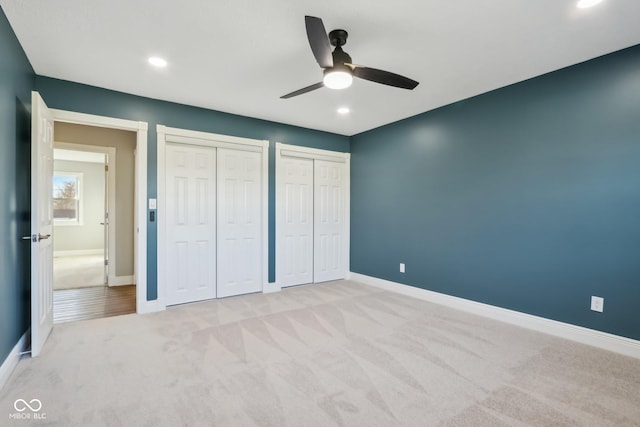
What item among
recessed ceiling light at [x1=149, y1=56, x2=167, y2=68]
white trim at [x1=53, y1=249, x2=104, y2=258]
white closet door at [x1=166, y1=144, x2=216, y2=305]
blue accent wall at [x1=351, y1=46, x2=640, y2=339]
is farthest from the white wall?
blue accent wall at [x1=351, y1=46, x2=640, y2=339]

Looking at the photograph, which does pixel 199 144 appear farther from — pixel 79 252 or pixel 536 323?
pixel 79 252

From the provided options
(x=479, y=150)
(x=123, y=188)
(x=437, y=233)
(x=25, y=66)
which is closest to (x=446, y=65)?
(x=479, y=150)

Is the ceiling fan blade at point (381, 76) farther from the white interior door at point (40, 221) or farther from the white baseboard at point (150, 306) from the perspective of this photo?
the white baseboard at point (150, 306)

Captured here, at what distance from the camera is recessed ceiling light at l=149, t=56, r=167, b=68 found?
2.69 metres

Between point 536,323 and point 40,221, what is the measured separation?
14.9 ft

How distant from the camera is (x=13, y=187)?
2393 millimetres

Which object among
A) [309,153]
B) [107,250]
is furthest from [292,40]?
[107,250]

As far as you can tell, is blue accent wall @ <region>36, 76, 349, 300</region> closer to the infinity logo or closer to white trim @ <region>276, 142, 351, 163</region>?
white trim @ <region>276, 142, 351, 163</region>

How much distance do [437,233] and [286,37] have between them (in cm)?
291

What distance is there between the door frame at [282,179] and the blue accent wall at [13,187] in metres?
2.69

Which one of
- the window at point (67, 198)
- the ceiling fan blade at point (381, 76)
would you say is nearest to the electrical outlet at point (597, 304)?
the ceiling fan blade at point (381, 76)

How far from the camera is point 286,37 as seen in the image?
2.37m

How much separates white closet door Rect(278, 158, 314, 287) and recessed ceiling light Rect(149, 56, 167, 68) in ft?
7.04

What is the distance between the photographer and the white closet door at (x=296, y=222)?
Result: 15.5ft
